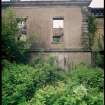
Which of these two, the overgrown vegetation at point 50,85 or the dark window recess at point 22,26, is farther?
the dark window recess at point 22,26

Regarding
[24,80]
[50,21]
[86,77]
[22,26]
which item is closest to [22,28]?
[22,26]

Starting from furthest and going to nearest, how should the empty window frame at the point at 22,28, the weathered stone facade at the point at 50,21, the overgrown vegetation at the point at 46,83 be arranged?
the weathered stone facade at the point at 50,21 < the empty window frame at the point at 22,28 < the overgrown vegetation at the point at 46,83

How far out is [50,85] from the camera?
420cm

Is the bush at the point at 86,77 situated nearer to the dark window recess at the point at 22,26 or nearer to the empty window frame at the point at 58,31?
the empty window frame at the point at 58,31

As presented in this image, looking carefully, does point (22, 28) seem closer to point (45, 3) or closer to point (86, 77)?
point (45, 3)

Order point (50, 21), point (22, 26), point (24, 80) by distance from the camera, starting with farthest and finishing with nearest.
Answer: point (50, 21) → point (22, 26) → point (24, 80)

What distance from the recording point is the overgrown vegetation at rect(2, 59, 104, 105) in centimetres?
404

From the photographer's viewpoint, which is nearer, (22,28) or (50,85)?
(50,85)

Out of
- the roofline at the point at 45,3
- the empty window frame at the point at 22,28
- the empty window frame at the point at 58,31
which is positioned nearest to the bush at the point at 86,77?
the empty window frame at the point at 58,31

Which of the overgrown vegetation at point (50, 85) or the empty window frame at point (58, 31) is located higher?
the empty window frame at point (58, 31)

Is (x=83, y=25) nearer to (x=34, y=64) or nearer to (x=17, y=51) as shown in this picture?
(x=34, y=64)

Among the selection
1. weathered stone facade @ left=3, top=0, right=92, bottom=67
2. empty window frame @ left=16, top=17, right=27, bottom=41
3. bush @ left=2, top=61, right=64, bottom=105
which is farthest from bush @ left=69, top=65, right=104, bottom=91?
empty window frame @ left=16, top=17, right=27, bottom=41

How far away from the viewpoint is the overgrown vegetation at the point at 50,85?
13.3 feet

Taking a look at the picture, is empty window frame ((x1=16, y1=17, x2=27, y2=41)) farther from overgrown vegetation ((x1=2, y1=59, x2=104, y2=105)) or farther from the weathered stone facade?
overgrown vegetation ((x1=2, y1=59, x2=104, y2=105))
